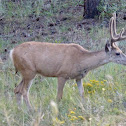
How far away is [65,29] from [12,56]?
489 cm

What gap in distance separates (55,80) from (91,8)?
482cm

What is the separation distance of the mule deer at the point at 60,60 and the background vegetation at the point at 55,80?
370 millimetres

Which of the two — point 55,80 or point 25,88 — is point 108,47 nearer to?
point 55,80

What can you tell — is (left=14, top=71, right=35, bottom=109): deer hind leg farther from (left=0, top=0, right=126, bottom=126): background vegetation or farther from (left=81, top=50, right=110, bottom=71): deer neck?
(left=81, top=50, right=110, bottom=71): deer neck

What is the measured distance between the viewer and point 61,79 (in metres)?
7.74

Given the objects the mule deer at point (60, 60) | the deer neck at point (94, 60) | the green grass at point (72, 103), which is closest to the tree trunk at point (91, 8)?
the green grass at point (72, 103)

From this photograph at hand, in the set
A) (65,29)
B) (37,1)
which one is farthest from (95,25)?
(37,1)

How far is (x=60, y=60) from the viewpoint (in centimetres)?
789

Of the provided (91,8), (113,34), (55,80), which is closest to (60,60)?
(55,80)

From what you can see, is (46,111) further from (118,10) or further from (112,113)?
(118,10)

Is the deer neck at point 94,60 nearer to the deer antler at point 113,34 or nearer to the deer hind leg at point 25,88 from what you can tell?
the deer antler at point 113,34

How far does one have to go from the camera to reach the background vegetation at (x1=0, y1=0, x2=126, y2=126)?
616cm

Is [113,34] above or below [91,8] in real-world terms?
above

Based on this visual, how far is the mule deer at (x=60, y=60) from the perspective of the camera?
25.5 ft
